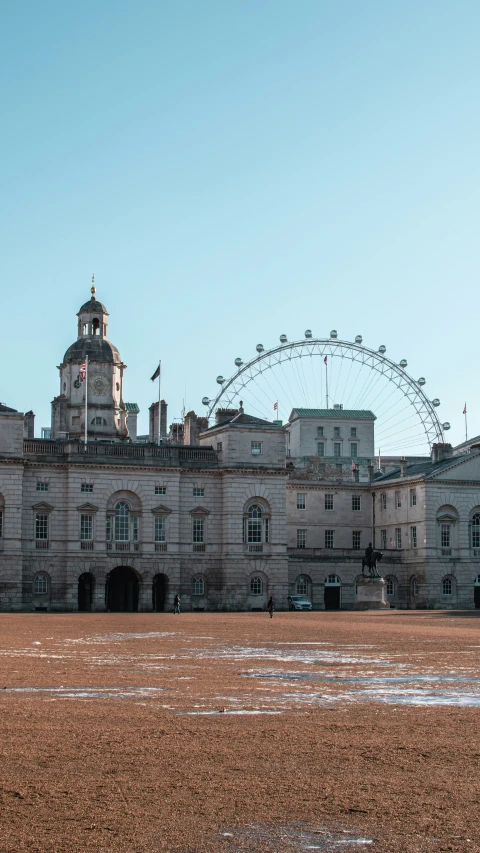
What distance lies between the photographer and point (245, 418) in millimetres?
88750

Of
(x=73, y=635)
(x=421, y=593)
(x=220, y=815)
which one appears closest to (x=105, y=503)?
(x=421, y=593)

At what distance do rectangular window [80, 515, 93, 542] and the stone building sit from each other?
107 millimetres

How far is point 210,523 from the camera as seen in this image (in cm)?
8800

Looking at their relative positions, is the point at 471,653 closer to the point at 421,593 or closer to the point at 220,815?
the point at 220,815

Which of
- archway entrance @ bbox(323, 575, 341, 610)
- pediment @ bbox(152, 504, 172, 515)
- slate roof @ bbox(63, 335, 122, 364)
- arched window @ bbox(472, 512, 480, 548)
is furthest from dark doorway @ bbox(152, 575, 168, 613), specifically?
arched window @ bbox(472, 512, 480, 548)

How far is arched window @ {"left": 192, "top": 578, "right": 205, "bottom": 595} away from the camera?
87000 millimetres

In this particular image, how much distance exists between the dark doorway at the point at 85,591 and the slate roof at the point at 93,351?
2534 cm

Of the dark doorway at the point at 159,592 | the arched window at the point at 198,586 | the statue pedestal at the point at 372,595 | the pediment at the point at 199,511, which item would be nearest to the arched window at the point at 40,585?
the dark doorway at the point at 159,592

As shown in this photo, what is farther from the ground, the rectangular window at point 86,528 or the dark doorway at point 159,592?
the rectangular window at point 86,528

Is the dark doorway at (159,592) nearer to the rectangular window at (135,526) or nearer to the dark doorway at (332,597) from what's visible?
the rectangular window at (135,526)

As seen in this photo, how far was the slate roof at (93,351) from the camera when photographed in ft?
345

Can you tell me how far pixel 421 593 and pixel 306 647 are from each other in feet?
192

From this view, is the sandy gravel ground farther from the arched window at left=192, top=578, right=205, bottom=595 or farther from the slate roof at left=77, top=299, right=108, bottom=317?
the slate roof at left=77, top=299, right=108, bottom=317

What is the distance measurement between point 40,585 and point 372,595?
22390mm
